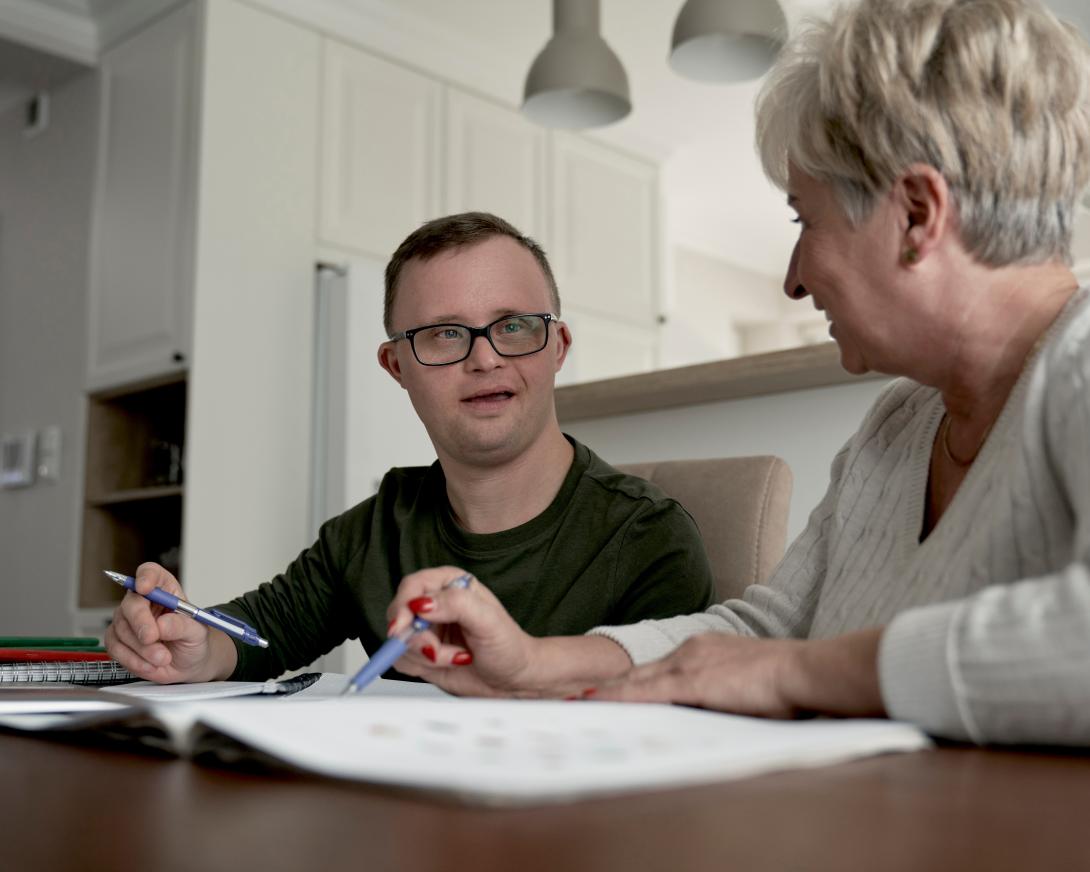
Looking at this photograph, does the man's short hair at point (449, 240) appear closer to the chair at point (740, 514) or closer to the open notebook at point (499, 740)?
the chair at point (740, 514)

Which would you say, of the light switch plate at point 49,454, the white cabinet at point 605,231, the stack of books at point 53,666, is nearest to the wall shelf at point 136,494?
the light switch plate at point 49,454

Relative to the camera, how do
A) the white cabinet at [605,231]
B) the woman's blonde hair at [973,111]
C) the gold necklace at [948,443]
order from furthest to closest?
the white cabinet at [605,231], the gold necklace at [948,443], the woman's blonde hair at [973,111]

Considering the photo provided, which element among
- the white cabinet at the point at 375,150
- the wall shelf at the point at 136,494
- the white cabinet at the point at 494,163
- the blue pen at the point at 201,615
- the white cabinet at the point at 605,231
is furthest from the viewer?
the white cabinet at the point at 605,231

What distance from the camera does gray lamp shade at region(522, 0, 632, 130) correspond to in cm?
295

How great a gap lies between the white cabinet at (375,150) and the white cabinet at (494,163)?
87mm

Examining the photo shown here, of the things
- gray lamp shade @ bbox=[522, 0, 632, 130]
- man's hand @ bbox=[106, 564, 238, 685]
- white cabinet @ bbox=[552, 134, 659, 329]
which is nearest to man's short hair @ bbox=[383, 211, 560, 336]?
man's hand @ bbox=[106, 564, 238, 685]

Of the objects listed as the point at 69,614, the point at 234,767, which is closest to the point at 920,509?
the point at 234,767

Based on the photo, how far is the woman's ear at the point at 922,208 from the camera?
78 cm

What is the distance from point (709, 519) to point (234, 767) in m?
0.95

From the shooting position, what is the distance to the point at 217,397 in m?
3.39

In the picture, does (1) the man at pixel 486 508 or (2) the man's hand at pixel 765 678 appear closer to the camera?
(2) the man's hand at pixel 765 678

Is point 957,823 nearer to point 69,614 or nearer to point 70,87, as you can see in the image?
point 69,614

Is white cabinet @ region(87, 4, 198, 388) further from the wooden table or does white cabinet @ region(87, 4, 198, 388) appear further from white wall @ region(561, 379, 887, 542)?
the wooden table

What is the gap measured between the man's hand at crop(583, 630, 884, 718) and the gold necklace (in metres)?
0.26
